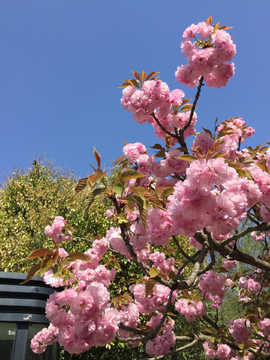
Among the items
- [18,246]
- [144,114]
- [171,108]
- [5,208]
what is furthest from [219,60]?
[5,208]

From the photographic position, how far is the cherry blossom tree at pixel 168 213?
1.19 m

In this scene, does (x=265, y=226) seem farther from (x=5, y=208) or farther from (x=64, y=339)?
(x=5, y=208)

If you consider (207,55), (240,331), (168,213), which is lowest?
(240,331)

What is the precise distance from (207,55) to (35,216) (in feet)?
25.9

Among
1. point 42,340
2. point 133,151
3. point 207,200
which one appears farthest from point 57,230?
point 207,200

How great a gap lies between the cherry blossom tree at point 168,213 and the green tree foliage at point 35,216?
2593mm

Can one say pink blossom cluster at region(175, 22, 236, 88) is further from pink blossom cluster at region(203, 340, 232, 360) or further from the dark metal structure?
pink blossom cluster at region(203, 340, 232, 360)

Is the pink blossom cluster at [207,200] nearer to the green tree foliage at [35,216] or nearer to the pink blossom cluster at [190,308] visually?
the pink blossom cluster at [190,308]

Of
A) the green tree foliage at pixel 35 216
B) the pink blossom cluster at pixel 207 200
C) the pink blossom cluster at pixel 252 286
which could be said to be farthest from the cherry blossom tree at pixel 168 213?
the green tree foliage at pixel 35 216

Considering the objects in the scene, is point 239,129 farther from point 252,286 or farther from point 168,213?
point 252,286

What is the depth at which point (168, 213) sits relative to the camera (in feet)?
4.84

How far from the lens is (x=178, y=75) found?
2.12 meters

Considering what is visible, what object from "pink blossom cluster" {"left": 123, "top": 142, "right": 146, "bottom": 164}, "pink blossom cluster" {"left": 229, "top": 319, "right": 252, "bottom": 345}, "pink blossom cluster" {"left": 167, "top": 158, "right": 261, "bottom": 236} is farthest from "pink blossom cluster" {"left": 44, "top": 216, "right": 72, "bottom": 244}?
"pink blossom cluster" {"left": 229, "top": 319, "right": 252, "bottom": 345}

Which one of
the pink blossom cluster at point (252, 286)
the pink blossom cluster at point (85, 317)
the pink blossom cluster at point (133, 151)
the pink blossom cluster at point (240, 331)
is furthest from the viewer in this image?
the pink blossom cluster at point (252, 286)
